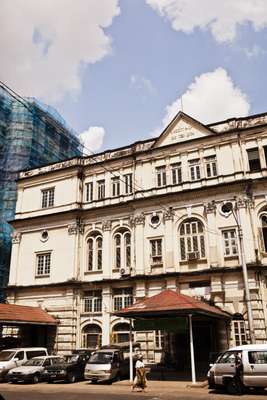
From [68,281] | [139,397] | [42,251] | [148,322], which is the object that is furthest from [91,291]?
[139,397]

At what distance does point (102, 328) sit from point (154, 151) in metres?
14.8

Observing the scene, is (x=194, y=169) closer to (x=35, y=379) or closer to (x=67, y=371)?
(x=67, y=371)

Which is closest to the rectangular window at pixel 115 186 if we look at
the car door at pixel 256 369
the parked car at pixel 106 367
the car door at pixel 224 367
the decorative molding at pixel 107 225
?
the decorative molding at pixel 107 225

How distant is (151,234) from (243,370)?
1460cm

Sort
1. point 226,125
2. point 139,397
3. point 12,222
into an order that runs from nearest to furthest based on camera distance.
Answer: point 139,397, point 226,125, point 12,222

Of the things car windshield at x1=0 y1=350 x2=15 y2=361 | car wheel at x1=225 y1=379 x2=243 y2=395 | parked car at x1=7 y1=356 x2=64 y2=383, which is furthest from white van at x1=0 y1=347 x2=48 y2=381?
car wheel at x1=225 y1=379 x2=243 y2=395

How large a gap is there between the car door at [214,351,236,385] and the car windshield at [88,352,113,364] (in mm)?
6600

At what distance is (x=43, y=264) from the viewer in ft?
113

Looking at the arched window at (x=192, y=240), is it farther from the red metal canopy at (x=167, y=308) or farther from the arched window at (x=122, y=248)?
the red metal canopy at (x=167, y=308)

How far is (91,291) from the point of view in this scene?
31969mm

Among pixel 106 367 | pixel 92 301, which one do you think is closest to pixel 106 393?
pixel 106 367

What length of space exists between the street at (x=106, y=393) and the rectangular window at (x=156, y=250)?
10.6 m

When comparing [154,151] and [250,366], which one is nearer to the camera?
[250,366]

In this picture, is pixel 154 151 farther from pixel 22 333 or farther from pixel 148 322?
pixel 22 333
